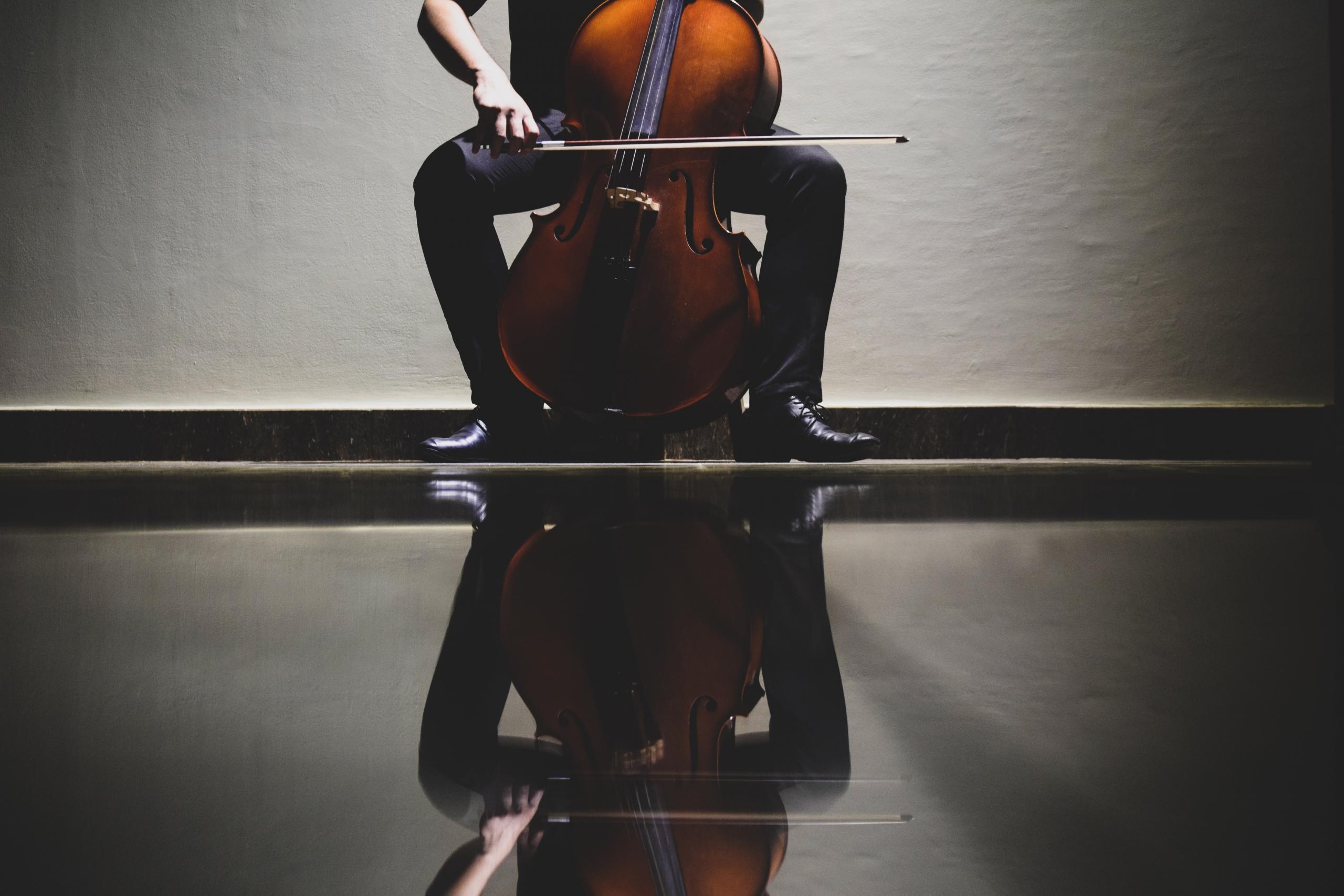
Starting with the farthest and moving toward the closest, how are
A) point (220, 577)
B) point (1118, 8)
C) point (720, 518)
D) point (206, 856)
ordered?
1. point (1118, 8)
2. point (720, 518)
3. point (220, 577)
4. point (206, 856)

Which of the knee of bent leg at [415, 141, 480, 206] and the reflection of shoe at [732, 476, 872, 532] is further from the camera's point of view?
the knee of bent leg at [415, 141, 480, 206]

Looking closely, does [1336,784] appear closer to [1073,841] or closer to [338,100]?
[1073,841]

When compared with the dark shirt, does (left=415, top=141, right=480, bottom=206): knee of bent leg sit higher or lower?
lower

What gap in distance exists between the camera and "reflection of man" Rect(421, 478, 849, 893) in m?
0.12

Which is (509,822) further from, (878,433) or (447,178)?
(878,433)

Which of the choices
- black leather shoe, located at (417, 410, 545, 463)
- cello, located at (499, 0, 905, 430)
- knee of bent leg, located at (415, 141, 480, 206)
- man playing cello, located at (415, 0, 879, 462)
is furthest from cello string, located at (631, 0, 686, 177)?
black leather shoe, located at (417, 410, 545, 463)

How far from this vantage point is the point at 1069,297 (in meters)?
1.60

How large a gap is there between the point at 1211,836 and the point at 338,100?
1782mm

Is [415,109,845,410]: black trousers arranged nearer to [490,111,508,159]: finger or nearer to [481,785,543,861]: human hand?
[490,111,508,159]: finger

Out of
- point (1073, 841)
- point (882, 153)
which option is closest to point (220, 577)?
point (1073, 841)

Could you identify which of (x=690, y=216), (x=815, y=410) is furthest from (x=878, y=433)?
(x=690, y=216)

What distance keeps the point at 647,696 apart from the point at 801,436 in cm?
82

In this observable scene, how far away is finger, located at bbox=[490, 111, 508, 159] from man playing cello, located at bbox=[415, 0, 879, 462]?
2cm

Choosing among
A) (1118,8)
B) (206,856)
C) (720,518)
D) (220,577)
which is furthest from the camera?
(1118,8)
